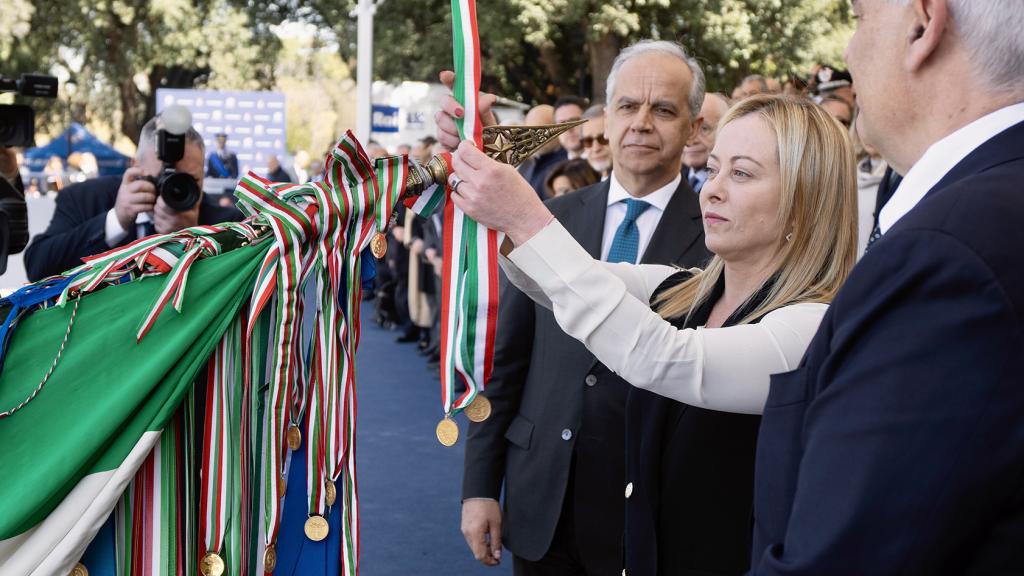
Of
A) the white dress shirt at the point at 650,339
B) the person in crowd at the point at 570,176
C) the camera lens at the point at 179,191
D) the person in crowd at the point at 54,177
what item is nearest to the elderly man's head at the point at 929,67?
the white dress shirt at the point at 650,339

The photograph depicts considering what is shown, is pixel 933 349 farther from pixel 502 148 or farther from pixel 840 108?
pixel 840 108

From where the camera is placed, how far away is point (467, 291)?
1.88 m

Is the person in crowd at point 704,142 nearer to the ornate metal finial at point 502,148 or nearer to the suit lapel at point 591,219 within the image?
the suit lapel at point 591,219

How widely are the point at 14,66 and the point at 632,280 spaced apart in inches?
882

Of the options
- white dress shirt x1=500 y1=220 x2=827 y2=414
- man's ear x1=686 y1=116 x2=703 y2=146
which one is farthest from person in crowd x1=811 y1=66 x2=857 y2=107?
white dress shirt x1=500 y1=220 x2=827 y2=414

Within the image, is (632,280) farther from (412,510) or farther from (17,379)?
(412,510)

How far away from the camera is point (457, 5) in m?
1.81

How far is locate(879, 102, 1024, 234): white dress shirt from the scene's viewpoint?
1146mm

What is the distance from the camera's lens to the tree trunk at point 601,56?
54.9 ft

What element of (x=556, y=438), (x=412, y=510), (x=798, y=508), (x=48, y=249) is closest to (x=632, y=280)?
(x=556, y=438)

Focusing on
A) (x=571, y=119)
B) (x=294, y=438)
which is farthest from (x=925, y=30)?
(x=571, y=119)

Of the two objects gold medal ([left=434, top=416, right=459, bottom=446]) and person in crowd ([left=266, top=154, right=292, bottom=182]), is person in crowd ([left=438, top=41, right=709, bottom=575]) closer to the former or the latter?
gold medal ([left=434, top=416, right=459, bottom=446])

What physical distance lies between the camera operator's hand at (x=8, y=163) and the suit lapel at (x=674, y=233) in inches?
85.4

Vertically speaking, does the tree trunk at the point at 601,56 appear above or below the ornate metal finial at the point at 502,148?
above
